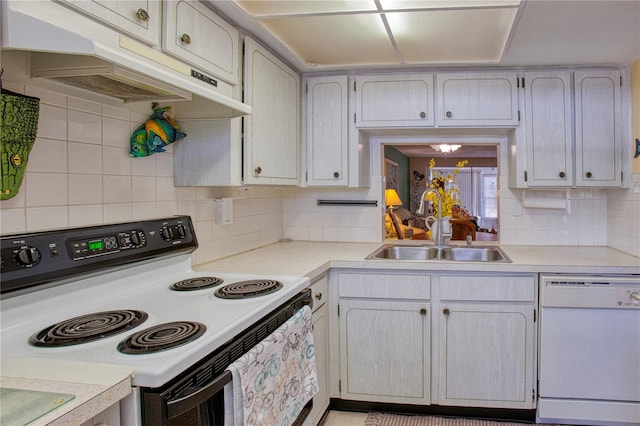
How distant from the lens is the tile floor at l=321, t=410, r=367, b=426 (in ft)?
7.81

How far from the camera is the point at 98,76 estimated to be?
124 centimetres

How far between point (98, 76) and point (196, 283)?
79 cm

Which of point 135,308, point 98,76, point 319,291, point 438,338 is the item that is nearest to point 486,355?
point 438,338

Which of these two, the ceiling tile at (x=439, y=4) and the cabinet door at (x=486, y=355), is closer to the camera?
the ceiling tile at (x=439, y=4)

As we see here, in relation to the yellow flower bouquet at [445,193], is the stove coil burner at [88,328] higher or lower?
lower

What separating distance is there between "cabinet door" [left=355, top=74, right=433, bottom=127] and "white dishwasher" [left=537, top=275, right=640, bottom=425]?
1.18m

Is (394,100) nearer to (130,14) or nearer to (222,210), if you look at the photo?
(222,210)

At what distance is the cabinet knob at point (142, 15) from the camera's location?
4.42 feet

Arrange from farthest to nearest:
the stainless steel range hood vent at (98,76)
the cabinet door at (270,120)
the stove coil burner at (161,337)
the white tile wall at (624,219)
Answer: the white tile wall at (624,219), the cabinet door at (270,120), the stainless steel range hood vent at (98,76), the stove coil burner at (161,337)

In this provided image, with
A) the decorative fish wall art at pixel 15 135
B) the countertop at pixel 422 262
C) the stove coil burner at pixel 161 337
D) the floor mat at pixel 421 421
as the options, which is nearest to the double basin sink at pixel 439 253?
the countertop at pixel 422 262

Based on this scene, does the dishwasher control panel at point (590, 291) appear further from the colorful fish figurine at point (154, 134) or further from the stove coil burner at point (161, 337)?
the colorful fish figurine at point (154, 134)

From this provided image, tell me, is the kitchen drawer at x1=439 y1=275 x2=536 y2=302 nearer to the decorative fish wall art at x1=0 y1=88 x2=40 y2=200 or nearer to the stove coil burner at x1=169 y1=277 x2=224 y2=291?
the stove coil burner at x1=169 y1=277 x2=224 y2=291

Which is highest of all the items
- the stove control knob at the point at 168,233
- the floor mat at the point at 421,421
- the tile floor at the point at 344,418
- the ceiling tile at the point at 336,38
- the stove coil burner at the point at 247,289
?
the ceiling tile at the point at 336,38

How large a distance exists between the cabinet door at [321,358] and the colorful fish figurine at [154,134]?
105cm
